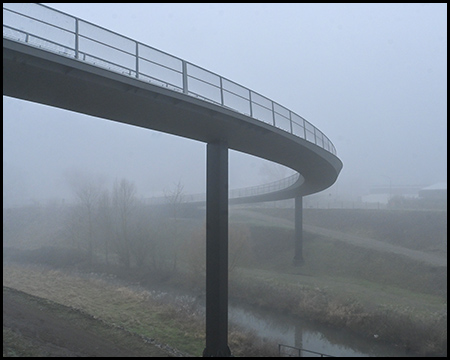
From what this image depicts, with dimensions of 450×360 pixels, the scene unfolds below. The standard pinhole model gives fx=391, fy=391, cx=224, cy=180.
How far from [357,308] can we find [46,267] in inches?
936

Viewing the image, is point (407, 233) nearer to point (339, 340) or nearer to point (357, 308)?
point (357, 308)

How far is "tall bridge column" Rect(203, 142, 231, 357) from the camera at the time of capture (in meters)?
12.9

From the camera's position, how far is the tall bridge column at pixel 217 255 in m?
12.9

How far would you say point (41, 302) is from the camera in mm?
16875

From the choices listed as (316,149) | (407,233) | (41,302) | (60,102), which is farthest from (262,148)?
(407,233)

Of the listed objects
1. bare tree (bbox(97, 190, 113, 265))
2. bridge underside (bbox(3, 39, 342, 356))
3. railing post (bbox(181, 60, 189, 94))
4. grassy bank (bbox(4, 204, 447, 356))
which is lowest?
grassy bank (bbox(4, 204, 447, 356))

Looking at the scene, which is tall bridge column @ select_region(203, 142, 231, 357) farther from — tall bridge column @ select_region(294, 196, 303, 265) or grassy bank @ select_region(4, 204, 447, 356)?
tall bridge column @ select_region(294, 196, 303, 265)

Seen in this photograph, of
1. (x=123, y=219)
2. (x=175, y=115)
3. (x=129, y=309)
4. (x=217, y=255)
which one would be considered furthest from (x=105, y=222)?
(x=175, y=115)

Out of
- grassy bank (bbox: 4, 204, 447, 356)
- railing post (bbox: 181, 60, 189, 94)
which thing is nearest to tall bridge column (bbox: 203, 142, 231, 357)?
grassy bank (bbox: 4, 204, 447, 356)

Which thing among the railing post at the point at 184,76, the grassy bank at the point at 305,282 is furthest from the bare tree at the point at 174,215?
the railing post at the point at 184,76

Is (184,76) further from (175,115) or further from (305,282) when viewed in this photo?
(305,282)

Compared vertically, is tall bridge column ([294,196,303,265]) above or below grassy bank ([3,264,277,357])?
above

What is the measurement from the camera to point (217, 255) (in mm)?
13273

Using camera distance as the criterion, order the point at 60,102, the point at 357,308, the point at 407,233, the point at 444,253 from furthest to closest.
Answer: the point at 407,233 → the point at 444,253 → the point at 357,308 → the point at 60,102
